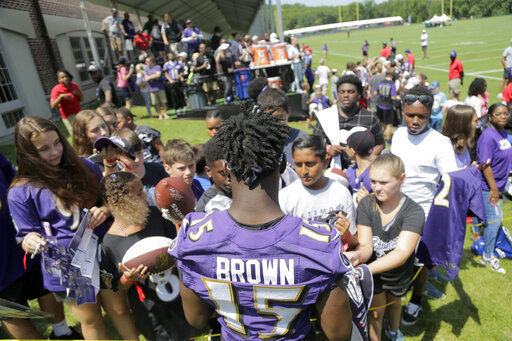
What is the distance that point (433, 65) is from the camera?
23938mm

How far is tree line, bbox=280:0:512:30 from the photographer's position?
84.8 metres

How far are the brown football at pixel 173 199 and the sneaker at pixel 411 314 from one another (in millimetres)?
2568

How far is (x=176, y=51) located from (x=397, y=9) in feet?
483

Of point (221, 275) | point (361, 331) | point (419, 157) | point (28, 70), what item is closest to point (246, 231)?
point (221, 275)

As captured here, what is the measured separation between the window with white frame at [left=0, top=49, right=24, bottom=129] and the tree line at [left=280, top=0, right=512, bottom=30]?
75204mm

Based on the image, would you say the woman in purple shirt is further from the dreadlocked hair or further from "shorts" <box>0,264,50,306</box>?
"shorts" <box>0,264,50,306</box>

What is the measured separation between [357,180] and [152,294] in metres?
2.27

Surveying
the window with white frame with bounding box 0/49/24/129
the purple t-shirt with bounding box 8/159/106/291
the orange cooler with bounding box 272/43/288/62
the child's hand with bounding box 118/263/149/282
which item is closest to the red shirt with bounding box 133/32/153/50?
the window with white frame with bounding box 0/49/24/129

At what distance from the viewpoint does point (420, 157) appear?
10.4 feet

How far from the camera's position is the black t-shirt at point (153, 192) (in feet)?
9.10

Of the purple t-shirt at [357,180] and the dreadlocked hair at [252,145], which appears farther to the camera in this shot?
the purple t-shirt at [357,180]

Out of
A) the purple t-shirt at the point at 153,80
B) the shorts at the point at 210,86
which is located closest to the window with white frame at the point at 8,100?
the purple t-shirt at the point at 153,80

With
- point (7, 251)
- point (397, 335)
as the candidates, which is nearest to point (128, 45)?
point (7, 251)

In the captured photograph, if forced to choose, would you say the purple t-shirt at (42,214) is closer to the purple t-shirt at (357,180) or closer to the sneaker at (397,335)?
the purple t-shirt at (357,180)
